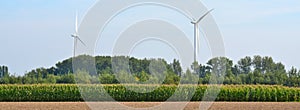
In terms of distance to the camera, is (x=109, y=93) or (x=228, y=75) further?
(x=228, y=75)

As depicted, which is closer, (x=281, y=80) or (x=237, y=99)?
(x=237, y=99)

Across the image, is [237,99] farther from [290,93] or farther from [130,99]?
[130,99]

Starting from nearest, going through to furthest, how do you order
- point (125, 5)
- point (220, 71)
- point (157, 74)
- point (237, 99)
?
point (125, 5) < point (157, 74) < point (220, 71) < point (237, 99)

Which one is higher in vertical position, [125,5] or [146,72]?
[125,5]

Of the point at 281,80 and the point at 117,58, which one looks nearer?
the point at 117,58

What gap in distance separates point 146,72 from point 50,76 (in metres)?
37.4

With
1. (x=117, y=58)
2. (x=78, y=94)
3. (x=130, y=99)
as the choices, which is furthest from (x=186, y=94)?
(x=117, y=58)

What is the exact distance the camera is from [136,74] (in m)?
25.9

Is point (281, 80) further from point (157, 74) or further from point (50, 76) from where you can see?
point (157, 74)

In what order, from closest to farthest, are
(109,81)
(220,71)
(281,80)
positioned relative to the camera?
(220,71), (109,81), (281,80)

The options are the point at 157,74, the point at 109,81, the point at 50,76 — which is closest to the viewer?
the point at 157,74

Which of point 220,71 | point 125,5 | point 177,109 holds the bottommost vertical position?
point 177,109

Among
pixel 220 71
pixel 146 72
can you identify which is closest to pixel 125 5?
pixel 146 72

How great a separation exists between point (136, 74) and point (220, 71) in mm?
4126
